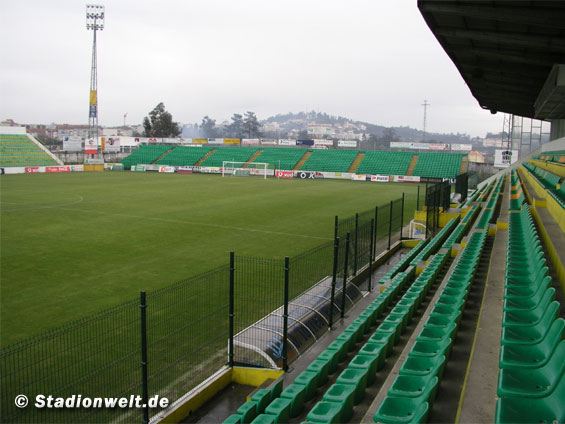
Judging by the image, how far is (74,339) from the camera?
9.02m

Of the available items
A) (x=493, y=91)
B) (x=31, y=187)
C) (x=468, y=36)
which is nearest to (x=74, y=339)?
(x=468, y=36)

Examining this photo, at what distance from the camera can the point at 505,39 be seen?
9422 mm

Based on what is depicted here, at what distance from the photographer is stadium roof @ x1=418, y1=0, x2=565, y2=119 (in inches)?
308

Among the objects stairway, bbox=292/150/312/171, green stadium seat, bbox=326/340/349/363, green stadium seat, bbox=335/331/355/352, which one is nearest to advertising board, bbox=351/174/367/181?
stairway, bbox=292/150/312/171

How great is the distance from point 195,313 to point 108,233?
10.8m

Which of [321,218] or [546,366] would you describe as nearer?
[546,366]

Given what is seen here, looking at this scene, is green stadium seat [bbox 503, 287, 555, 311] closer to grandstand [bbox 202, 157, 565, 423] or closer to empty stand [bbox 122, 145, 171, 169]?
grandstand [bbox 202, 157, 565, 423]

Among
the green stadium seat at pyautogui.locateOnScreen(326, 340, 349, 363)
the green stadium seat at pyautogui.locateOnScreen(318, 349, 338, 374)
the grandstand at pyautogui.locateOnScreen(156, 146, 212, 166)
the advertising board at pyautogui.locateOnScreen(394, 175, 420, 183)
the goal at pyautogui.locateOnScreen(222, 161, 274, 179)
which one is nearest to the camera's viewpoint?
the green stadium seat at pyautogui.locateOnScreen(318, 349, 338, 374)

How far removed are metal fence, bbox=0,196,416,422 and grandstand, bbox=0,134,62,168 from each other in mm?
52837

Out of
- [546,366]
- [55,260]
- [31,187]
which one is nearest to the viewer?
[546,366]

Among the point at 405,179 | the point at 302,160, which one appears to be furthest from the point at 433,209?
the point at 302,160

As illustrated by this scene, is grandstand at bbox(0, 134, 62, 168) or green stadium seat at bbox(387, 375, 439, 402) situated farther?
grandstand at bbox(0, 134, 62, 168)

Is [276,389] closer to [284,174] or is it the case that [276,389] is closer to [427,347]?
[427,347]

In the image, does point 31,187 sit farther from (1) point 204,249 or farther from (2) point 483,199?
(2) point 483,199
